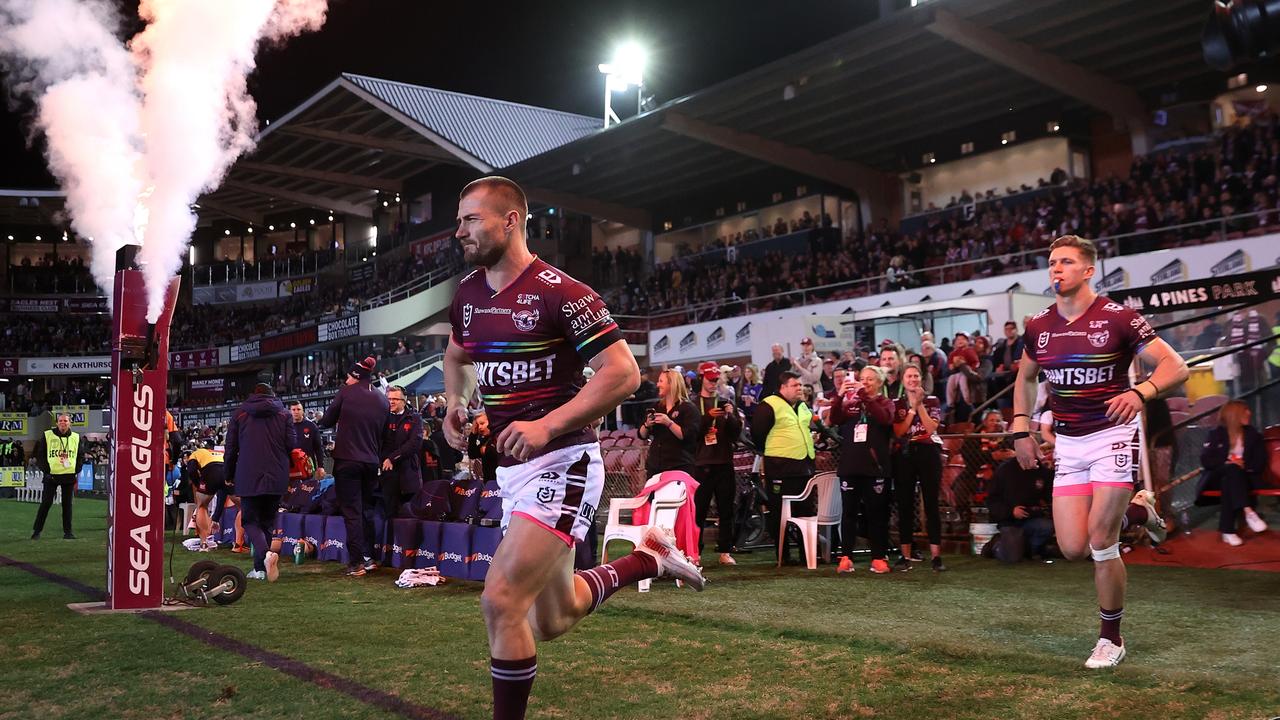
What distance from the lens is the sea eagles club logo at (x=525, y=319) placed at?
3828 mm

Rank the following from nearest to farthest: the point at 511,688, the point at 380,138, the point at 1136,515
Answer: the point at 511,688, the point at 1136,515, the point at 380,138

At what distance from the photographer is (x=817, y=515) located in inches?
428

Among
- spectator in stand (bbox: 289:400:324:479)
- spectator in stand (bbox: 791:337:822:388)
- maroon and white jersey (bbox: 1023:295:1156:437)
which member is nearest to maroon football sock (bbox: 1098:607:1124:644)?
maroon and white jersey (bbox: 1023:295:1156:437)

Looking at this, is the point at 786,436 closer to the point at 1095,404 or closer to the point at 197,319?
the point at 1095,404

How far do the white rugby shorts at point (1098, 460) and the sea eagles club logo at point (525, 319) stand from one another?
3245 millimetres

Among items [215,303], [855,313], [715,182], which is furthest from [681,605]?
[215,303]

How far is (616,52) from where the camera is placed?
38938 mm

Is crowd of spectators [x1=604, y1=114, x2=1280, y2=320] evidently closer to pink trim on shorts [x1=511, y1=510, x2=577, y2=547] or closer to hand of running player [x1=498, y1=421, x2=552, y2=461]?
pink trim on shorts [x1=511, y1=510, x2=577, y2=547]

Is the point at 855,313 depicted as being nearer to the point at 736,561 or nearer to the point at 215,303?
the point at 736,561

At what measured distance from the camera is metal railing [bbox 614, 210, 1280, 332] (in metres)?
19.8

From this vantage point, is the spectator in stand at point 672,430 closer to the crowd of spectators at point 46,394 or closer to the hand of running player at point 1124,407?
the hand of running player at point 1124,407

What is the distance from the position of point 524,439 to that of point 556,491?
36 centimetres

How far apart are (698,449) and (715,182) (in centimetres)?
2624

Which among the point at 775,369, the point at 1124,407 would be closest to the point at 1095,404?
the point at 1124,407
